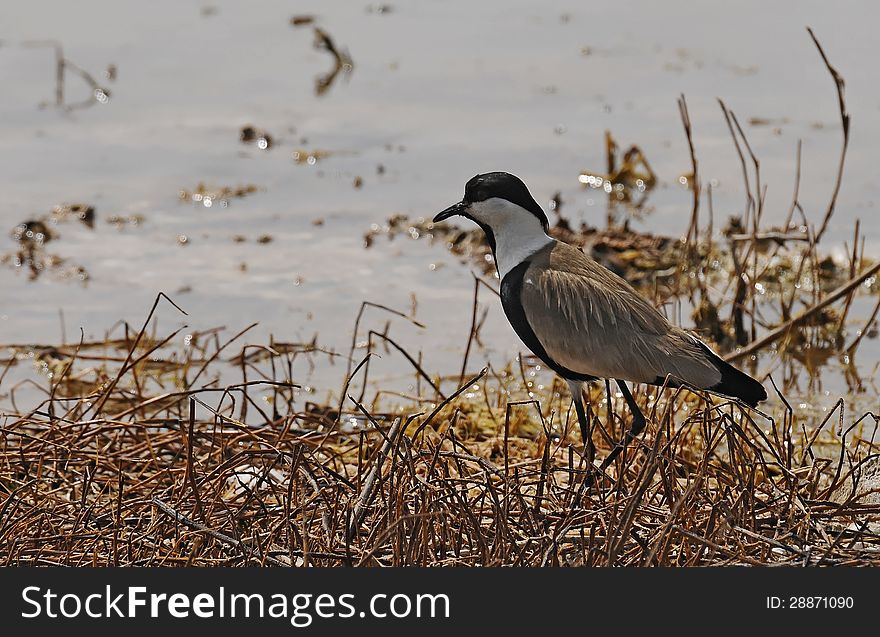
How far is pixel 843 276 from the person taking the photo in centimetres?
775

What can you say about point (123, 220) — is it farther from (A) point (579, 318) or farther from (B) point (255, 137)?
(A) point (579, 318)

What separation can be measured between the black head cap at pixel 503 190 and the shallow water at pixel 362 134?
70.5 inches

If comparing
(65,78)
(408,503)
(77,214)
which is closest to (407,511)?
(408,503)

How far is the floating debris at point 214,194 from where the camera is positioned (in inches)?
356

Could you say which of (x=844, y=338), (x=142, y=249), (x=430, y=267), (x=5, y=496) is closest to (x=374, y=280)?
(x=430, y=267)

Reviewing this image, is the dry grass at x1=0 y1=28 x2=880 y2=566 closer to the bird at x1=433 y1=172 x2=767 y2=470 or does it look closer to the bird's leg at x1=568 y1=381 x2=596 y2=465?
the bird's leg at x1=568 y1=381 x2=596 y2=465

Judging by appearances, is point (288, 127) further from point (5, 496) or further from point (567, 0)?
point (5, 496)

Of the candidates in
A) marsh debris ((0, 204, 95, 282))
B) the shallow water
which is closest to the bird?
the shallow water

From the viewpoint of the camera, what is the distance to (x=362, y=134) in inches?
390

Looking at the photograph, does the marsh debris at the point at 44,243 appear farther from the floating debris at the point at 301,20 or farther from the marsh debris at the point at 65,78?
the floating debris at the point at 301,20

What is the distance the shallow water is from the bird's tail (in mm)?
2013

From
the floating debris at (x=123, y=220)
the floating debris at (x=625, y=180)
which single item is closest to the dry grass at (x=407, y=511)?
the floating debris at (x=123, y=220)

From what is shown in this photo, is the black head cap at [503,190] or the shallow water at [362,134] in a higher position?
the shallow water at [362,134]

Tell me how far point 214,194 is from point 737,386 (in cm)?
487
